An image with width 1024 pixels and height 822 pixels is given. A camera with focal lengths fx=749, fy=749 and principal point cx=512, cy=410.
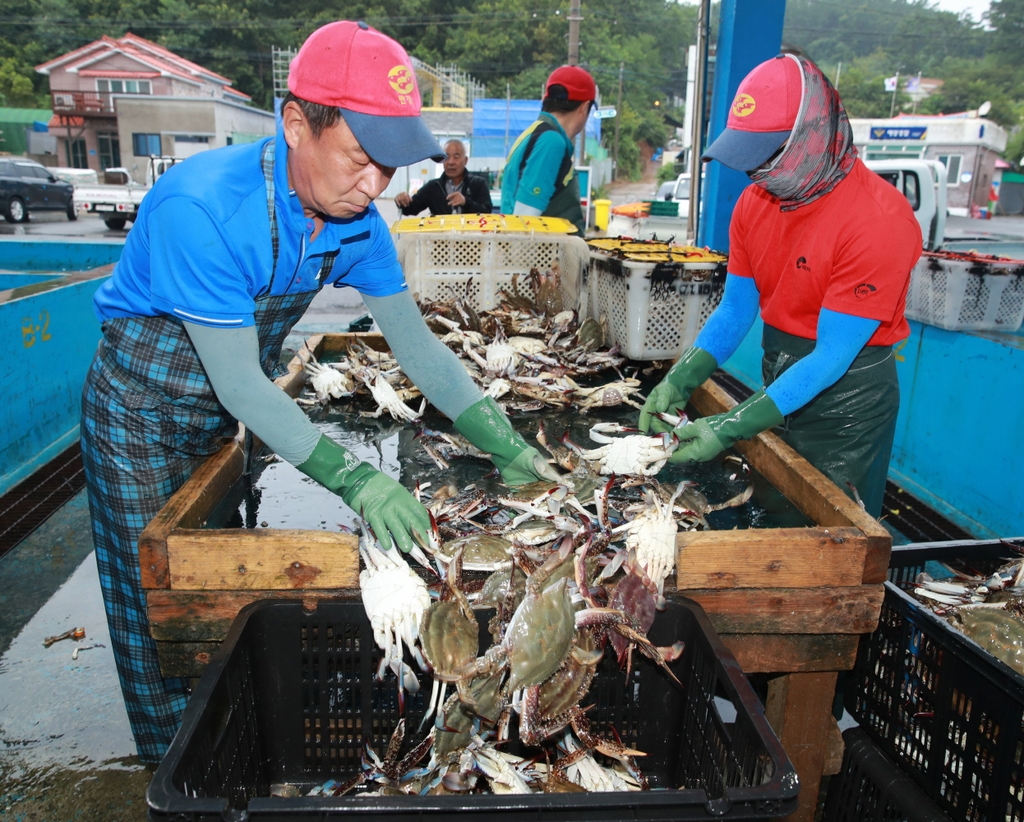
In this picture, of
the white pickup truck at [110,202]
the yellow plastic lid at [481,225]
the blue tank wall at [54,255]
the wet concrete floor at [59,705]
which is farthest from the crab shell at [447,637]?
the white pickup truck at [110,202]

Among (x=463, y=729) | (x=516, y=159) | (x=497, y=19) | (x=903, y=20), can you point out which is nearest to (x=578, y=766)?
(x=463, y=729)

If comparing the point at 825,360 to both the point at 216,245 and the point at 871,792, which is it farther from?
the point at 216,245

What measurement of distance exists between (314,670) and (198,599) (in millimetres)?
323

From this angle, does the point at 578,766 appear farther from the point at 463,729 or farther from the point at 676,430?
the point at 676,430

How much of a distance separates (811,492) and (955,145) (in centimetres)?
4549

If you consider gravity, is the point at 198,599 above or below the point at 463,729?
above

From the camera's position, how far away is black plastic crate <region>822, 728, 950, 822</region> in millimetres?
1740

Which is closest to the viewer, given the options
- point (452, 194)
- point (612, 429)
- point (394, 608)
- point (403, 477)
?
point (394, 608)

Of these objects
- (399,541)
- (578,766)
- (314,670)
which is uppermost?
(399,541)

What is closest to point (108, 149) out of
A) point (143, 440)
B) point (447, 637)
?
point (143, 440)

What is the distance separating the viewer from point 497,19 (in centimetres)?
6112

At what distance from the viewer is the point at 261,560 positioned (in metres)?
1.72

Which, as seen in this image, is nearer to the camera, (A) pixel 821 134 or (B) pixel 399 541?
(B) pixel 399 541

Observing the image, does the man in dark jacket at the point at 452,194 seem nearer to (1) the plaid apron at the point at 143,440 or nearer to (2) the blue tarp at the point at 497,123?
(1) the plaid apron at the point at 143,440
